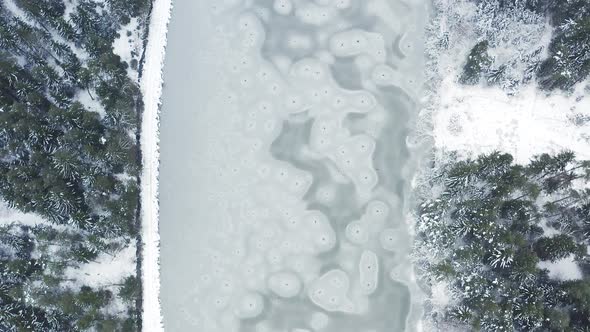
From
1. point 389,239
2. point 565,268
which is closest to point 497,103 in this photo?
point 565,268

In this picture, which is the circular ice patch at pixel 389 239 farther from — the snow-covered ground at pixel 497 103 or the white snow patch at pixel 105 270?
the white snow patch at pixel 105 270

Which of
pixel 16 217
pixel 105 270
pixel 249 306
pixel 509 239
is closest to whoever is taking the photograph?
pixel 509 239

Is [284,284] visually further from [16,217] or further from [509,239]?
[16,217]

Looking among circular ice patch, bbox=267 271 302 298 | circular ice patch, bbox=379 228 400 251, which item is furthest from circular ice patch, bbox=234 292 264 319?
circular ice patch, bbox=379 228 400 251

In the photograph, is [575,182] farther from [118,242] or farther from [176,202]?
[118,242]

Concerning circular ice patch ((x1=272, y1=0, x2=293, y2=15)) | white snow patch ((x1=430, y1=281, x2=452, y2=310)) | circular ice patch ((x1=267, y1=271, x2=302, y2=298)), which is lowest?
white snow patch ((x1=430, y1=281, x2=452, y2=310))

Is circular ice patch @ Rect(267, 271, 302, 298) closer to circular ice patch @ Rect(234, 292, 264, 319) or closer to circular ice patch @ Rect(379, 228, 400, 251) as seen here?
circular ice patch @ Rect(234, 292, 264, 319)

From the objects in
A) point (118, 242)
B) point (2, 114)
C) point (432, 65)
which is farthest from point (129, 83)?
point (432, 65)
